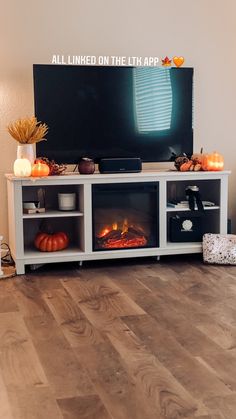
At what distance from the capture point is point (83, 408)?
222 centimetres

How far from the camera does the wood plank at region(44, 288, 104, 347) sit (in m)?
2.97

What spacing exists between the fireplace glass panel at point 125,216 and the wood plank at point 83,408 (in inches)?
88.9

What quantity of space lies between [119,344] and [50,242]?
1706mm

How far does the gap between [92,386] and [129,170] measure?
2.40 m

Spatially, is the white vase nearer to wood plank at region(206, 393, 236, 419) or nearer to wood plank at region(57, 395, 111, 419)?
wood plank at region(57, 395, 111, 419)

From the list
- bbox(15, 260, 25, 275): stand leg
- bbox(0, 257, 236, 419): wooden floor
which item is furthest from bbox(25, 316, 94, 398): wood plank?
bbox(15, 260, 25, 275): stand leg

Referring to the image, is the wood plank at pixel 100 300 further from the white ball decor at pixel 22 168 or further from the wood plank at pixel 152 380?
the white ball decor at pixel 22 168

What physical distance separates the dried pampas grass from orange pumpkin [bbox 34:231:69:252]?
67 cm

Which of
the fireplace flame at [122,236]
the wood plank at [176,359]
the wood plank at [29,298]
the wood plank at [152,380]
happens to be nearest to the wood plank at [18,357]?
the wood plank at [29,298]

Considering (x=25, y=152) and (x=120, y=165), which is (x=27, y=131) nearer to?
(x=25, y=152)

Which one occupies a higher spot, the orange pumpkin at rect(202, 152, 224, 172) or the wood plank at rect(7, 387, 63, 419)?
the orange pumpkin at rect(202, 152, 224, 172)

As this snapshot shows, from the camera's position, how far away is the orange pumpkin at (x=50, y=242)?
4480mm

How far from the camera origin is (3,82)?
4.73 metres

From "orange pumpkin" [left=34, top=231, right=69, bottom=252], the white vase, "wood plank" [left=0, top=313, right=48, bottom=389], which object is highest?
the white vase
